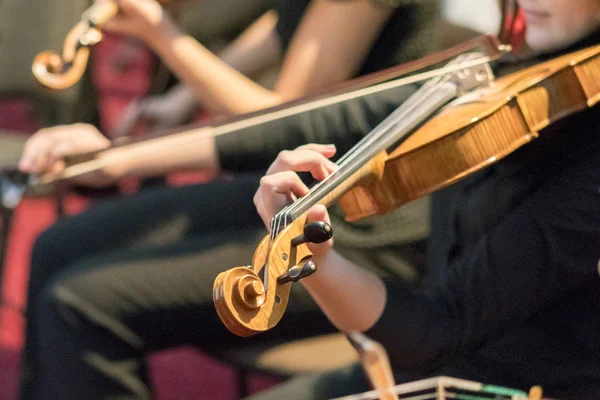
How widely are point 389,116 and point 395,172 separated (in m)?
0.09

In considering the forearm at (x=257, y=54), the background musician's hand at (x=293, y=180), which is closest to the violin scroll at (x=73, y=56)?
the forearm at (x=257, y=54)

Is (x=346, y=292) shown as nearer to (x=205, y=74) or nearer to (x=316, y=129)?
(x=316, y=129)

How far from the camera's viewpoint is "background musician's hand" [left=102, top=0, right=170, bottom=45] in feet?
3.33

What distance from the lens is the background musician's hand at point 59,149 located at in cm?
102

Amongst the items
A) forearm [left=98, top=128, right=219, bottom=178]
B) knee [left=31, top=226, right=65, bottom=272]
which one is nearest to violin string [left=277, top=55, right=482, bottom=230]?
forearm [left=98, top=128, right=219, bottom=178]

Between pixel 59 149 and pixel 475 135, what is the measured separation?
0.59 metres

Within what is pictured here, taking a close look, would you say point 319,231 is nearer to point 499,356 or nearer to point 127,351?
point 499,356

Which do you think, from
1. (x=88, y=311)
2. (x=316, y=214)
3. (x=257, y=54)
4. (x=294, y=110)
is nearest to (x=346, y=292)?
(x=316, y=214)

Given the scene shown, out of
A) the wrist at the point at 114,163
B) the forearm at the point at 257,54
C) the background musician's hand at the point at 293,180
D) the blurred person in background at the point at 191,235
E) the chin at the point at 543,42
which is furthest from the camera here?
the forearm at the point at 257,54

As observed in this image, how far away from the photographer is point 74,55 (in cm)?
99

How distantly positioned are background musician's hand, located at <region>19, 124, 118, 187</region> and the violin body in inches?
18.6

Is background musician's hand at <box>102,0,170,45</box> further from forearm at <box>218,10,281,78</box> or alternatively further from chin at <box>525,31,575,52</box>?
chin at <box>525,31,575,52</box>

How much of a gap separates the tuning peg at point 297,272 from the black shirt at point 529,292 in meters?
0.17

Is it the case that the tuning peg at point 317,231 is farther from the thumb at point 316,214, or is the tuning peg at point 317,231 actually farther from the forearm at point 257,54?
the forearm at point 257,54
